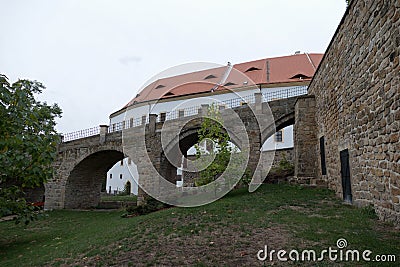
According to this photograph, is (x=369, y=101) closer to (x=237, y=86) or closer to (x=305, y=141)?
(x=305, y=141)

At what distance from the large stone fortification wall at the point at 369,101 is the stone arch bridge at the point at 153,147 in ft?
9.92

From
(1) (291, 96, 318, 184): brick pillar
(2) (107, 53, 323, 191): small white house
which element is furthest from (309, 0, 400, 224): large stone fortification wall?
(2) (107, 53, 323, 191): small white house

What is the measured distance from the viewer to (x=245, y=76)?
3105 centimetres

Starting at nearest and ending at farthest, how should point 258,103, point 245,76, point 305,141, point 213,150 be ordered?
point 305,141, point 213,150, point 258,103, point 245,76

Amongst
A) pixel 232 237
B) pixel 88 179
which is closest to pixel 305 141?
pixel 232 237

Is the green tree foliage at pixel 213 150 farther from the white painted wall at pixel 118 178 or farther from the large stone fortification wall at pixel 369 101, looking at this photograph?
the white painted wall at pixel 118 178

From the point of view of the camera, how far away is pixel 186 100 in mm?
30484

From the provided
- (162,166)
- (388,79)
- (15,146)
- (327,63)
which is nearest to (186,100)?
(162,166)

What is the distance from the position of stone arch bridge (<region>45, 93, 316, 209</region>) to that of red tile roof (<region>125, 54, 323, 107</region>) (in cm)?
758

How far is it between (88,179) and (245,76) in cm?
1729

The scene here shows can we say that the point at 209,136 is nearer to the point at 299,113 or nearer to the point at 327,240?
the point at 299,113

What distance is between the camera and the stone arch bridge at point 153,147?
486 inches

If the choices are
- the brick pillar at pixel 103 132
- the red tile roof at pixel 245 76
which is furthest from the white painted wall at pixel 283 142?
the brick pillar at pixel 103 132

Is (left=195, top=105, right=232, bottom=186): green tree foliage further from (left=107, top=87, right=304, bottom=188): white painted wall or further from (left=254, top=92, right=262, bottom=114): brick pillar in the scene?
(left=107, top=87, right=304, bottom=188): white painted wall
